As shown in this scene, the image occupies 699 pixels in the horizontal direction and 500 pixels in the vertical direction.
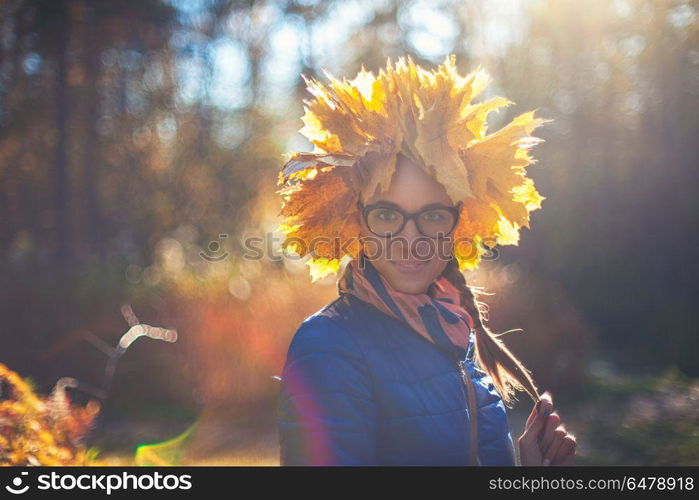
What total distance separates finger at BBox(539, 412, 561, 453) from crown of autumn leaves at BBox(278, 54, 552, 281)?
807 mm

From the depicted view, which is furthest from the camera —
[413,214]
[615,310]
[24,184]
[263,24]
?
[263,24]

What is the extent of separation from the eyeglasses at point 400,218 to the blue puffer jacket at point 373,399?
0.31 meters

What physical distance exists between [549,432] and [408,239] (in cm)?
90

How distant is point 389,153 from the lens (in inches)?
90.4

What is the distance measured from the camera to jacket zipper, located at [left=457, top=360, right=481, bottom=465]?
2.04 meters

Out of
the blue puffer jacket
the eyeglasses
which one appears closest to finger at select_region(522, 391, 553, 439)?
the blue puffer jacket

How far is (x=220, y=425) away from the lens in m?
6.43

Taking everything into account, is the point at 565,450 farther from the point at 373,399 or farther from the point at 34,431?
the point at 34,431

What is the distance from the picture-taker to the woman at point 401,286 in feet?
6.01

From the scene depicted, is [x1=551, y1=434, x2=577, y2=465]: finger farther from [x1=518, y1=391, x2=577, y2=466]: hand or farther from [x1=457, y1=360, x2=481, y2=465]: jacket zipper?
[x1=457, y1=360, x2=481, y2=465]: jacket zipper

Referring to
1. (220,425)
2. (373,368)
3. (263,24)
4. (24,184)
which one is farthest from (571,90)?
(373,368)
